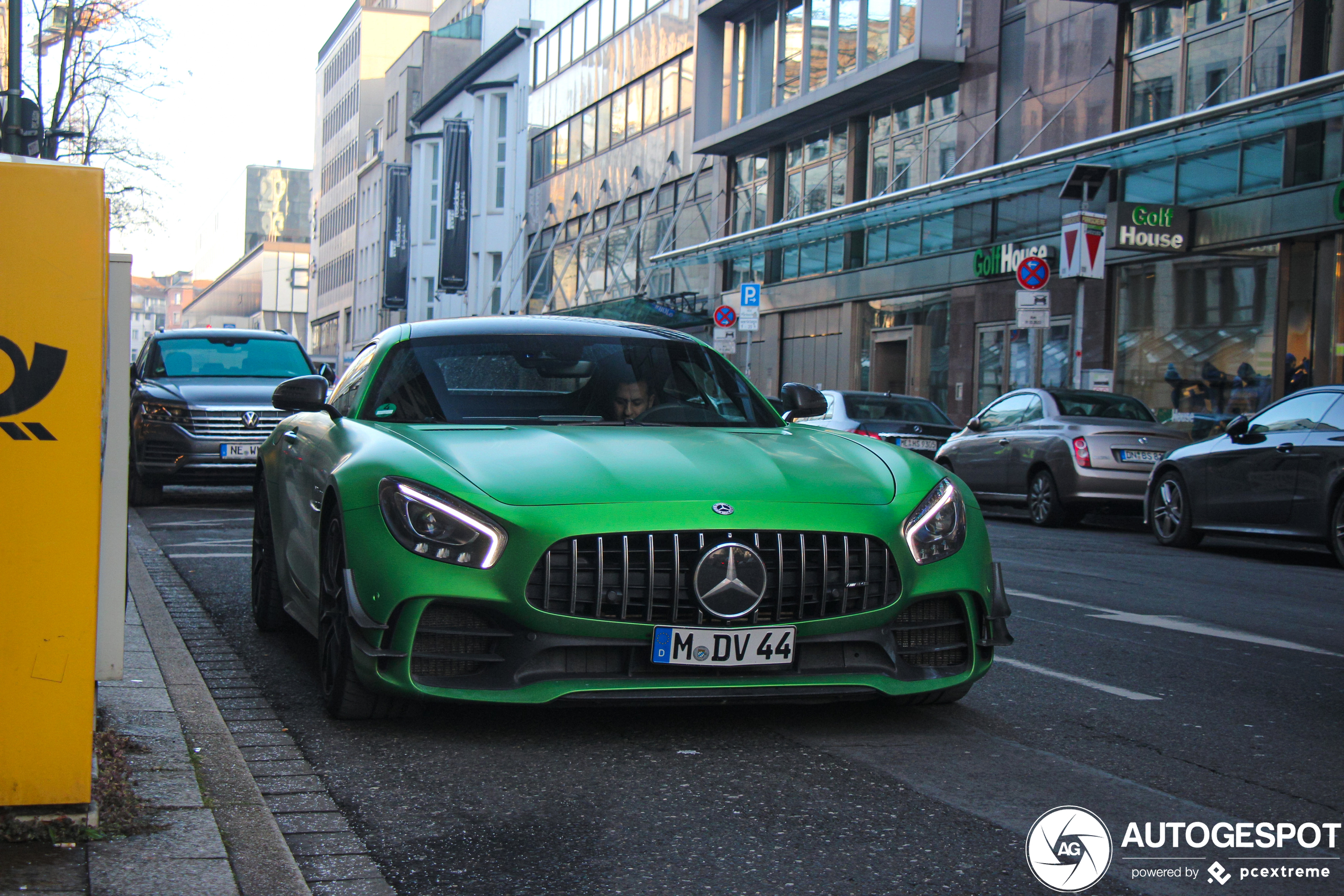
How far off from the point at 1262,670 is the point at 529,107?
186 ft

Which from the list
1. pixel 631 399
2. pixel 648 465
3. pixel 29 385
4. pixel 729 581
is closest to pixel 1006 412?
pixel 631 399

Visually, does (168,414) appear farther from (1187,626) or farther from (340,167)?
(340,167)

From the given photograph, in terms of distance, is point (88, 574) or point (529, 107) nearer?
point (88, 574)

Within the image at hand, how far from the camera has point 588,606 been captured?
14.3 ft

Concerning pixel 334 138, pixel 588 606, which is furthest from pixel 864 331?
pixel 334 138

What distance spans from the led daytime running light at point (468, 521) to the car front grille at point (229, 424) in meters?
9.91

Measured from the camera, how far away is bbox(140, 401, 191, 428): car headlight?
45.8ft

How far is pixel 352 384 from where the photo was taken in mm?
6230

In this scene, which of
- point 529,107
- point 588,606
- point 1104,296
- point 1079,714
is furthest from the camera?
point 529,107

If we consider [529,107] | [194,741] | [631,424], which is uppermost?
[529,107]

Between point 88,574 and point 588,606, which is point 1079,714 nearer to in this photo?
point 588,606

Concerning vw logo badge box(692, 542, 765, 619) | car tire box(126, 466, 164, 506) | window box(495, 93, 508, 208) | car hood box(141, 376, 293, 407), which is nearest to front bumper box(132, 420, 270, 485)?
car tire box(126, 466, 164, 506)

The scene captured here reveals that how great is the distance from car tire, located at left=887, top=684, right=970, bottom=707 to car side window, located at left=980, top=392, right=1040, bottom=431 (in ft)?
38.7

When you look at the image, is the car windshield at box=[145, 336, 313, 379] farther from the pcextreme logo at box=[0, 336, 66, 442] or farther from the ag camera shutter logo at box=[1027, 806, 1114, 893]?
the ag camera shutter logo at box=[1027, 806, 1114, 893]
